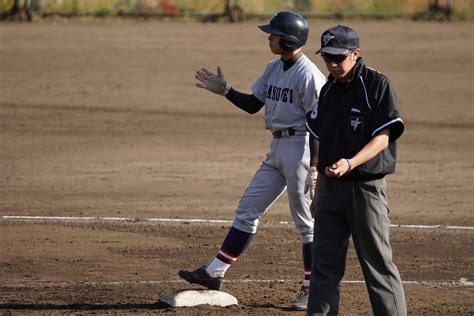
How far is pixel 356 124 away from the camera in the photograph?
6.71 metres

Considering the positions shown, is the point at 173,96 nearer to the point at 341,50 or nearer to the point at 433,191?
the point at 433,191

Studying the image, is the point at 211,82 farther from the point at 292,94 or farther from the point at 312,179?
the point at 312,179

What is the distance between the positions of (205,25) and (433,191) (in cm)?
1127

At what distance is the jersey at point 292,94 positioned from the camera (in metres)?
7.95

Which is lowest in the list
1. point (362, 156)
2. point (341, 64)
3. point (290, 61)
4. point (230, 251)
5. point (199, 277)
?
point (199, 277)

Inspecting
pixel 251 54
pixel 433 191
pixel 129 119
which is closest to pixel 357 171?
pixel 433 191

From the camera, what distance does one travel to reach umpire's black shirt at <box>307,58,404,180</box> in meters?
6.65

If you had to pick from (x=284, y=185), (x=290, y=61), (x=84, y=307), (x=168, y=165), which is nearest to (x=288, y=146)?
(x=284, y=185)

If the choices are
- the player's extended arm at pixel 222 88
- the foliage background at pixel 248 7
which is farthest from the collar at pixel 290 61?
the foliage background at pixel 248 7

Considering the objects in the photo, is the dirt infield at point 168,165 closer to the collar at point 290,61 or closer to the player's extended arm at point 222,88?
the player's extended arm at point 222,88

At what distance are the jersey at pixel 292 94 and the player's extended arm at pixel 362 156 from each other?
1352 mm

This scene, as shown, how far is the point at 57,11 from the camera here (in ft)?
79.5

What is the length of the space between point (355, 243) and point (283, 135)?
4.90 ft

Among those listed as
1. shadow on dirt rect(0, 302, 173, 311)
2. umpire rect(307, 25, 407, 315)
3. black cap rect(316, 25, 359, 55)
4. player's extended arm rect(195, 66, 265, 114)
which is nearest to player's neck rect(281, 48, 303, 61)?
player's extended arm rect(195, 66, 265, 114)
